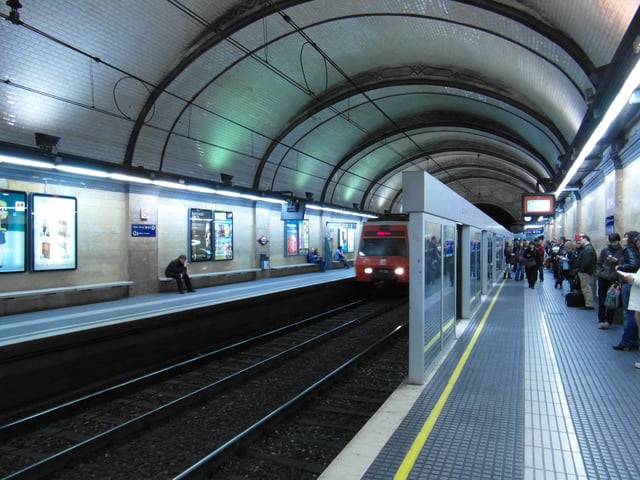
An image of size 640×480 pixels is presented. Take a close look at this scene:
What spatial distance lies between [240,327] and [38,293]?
4722 millimetres

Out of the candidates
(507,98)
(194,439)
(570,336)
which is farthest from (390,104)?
(194,439)

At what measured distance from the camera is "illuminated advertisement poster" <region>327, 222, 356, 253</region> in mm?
26203

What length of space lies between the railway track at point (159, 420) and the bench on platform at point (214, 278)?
5.94 m

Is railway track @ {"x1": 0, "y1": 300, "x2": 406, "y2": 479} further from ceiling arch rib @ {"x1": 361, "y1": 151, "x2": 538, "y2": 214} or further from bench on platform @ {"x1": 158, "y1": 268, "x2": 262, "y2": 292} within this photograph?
ceiling arch rib @ {"x1": 361, "y1": 151, "x2": 538, "y2": 214}

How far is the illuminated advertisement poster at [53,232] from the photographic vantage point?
10.4 m

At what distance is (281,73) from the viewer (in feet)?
41.0

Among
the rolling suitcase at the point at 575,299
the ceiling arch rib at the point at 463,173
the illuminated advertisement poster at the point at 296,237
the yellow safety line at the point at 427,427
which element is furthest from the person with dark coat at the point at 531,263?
the ceiling arch rib at the point at 463,173

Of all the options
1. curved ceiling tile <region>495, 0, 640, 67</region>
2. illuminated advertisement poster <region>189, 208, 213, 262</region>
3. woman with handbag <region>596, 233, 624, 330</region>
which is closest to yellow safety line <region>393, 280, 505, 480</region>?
woman with handbag <region>596, 233, 624, 330</region>

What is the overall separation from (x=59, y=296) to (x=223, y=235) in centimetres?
682

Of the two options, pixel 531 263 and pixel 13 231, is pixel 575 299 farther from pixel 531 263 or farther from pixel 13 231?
pixel 13 231

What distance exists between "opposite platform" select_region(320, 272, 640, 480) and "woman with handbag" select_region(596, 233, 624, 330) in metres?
1.11

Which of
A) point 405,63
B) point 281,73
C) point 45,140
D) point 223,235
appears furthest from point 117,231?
point 405,63

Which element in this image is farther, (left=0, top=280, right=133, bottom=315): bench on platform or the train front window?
the train front window

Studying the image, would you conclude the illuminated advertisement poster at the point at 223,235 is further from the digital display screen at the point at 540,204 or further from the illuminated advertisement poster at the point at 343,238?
the digital display screen at the point at 540,204
